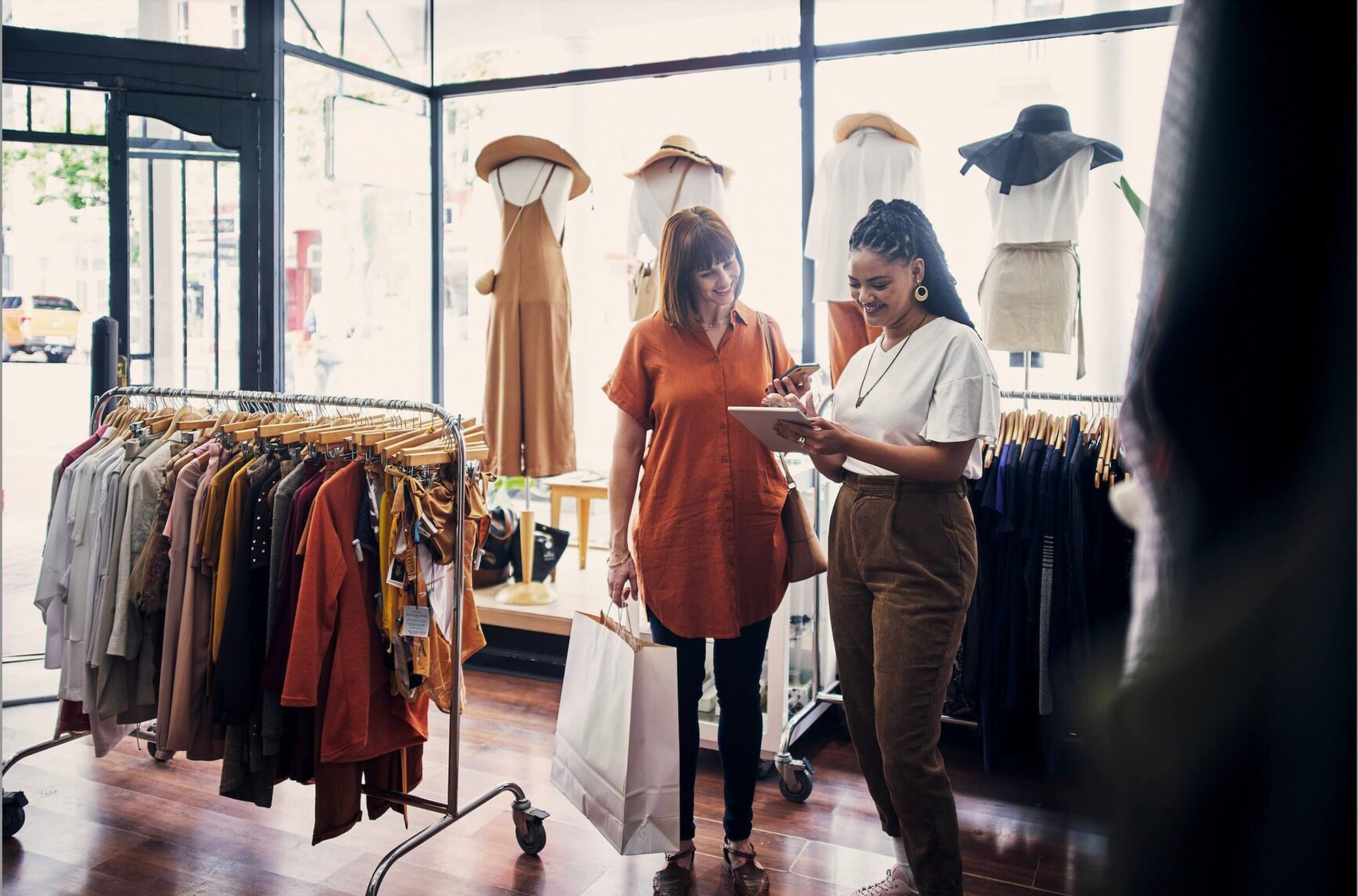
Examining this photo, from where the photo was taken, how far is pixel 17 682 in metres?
3.83

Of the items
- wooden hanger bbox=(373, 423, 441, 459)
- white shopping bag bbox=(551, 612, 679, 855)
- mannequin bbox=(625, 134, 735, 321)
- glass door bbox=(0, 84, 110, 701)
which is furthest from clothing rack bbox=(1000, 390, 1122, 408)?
glass door bbox=(0, 84, 110, 701)

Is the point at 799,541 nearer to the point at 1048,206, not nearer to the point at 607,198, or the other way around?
the point at 1048,206

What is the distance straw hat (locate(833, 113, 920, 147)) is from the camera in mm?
3264

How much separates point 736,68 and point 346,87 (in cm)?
153

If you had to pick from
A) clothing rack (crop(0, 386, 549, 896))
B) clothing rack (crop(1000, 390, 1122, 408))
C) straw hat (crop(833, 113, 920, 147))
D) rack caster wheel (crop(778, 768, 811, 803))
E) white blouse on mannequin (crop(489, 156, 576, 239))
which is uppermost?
straw hat (crop(833, 113, 920, 147))

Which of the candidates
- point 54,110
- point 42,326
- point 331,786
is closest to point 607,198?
point 54,110

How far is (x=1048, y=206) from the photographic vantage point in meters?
3.11

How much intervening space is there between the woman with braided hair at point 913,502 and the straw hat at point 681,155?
5.12 ft

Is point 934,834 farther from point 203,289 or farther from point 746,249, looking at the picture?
point 203,289

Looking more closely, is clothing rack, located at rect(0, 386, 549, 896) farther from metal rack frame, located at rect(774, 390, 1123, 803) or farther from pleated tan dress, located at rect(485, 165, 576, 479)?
pleated tan dress, located at rect(485, 165, 576, 479)

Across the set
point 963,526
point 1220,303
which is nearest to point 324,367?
point 963,526

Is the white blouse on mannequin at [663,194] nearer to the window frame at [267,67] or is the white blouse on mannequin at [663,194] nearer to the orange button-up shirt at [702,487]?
the window frame at [267,67]

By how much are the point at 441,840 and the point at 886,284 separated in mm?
1773

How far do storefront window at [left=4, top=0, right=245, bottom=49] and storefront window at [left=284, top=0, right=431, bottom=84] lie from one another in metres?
0.20
